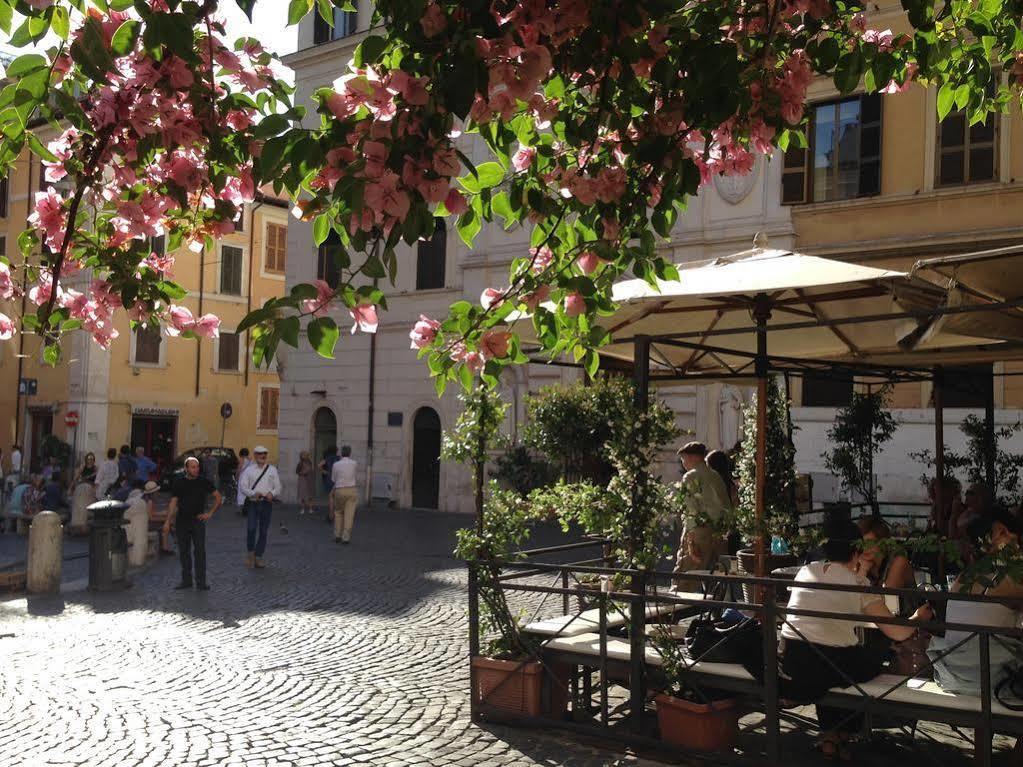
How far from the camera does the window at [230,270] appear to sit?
4003cm

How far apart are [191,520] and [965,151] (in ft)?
45.8

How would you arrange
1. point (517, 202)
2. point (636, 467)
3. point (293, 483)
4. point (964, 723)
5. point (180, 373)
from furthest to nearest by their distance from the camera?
point (180, 373) → point (293, 483) → point (636, 467) → point (964, 723) → point (517, 202)

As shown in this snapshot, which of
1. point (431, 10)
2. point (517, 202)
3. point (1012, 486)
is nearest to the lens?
point (431, 10)

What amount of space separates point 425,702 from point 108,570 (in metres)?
6.70

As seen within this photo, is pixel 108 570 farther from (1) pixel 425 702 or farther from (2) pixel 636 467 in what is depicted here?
(2) pixel 636 467

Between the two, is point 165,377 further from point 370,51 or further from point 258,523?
point 370,51

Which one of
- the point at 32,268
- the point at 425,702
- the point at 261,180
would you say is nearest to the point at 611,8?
the point at 261,180

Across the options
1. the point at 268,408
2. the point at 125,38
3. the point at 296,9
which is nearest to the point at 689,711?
the point at 296,9

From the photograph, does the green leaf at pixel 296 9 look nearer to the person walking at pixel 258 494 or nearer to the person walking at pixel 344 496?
the person walking at pixel 258 494

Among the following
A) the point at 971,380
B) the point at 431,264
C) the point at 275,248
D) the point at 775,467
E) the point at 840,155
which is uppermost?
the point at 275,248

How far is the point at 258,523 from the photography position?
1451 centimetres

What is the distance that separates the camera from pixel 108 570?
41.6 ft

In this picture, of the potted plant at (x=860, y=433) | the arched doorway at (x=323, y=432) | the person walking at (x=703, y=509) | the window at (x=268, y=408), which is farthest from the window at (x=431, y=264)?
the person walking at (x=703, y=509)

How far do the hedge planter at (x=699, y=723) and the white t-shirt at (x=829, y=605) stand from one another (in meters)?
0.55
